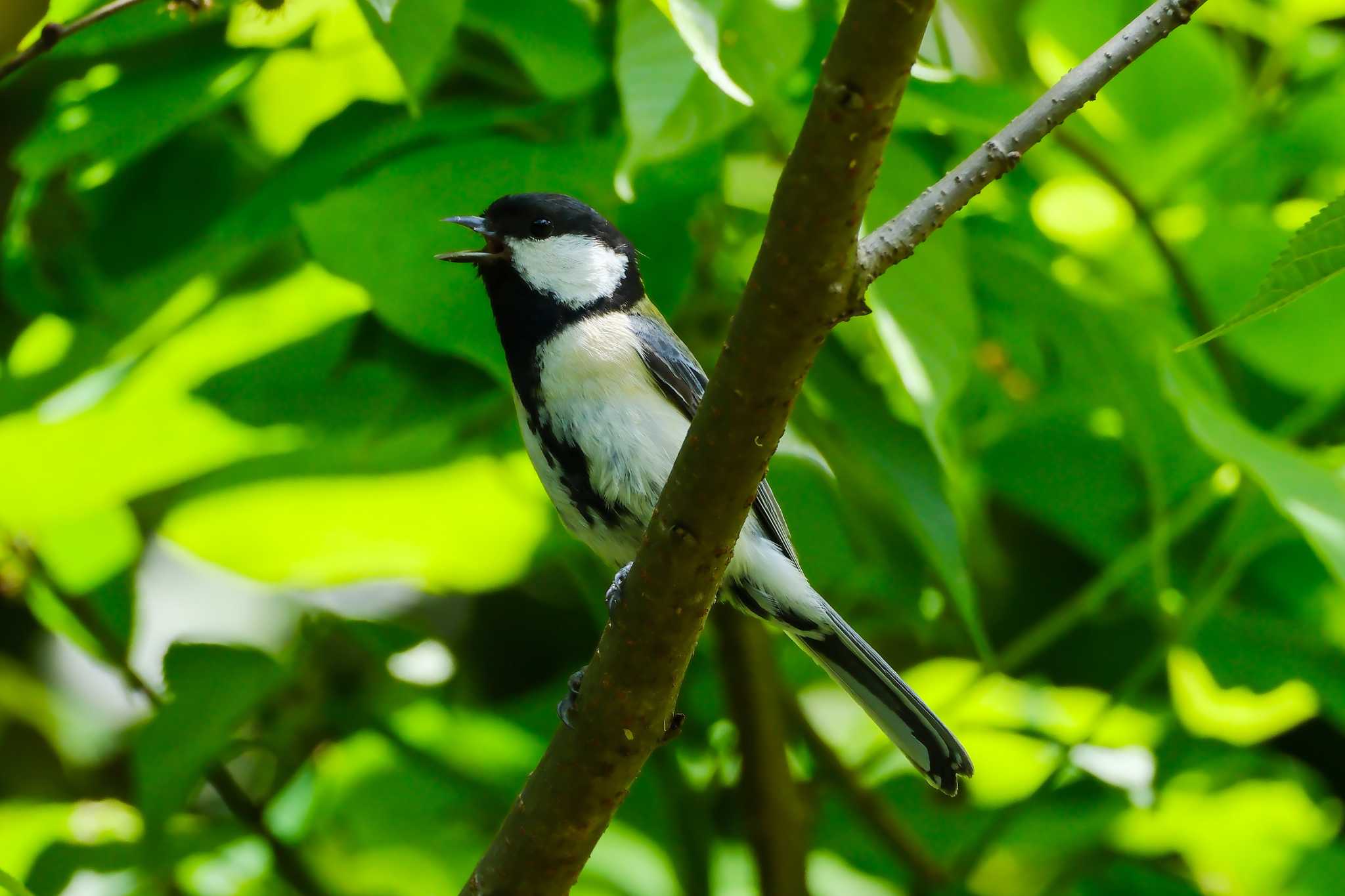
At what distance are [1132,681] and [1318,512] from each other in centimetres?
63

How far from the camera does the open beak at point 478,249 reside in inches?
67.4

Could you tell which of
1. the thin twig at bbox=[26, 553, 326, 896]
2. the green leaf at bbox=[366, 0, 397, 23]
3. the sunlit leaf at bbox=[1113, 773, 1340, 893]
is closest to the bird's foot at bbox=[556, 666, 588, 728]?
the green leaf at bbox=[366, 0, 397, 23]

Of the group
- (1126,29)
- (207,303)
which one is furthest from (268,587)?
(1126,29)

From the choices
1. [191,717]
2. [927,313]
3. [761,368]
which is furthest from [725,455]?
[191,717]

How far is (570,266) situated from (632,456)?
A: 43 centimetres

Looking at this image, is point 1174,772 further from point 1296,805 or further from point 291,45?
point 291,45

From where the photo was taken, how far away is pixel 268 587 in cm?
263

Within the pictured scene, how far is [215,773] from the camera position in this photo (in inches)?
83.0

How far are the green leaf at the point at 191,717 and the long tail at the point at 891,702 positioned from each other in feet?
2.59

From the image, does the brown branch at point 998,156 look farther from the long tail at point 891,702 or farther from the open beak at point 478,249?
the long tail at point 891,702

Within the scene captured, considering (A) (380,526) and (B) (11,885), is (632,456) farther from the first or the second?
(B) (11,885)

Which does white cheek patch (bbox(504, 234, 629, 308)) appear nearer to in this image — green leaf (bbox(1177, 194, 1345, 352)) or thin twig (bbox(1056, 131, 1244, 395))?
thin twig (bbox(1056, 131, 1244, 395))

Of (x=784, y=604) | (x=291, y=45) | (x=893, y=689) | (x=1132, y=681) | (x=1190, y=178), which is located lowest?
(x=1132, y=681)

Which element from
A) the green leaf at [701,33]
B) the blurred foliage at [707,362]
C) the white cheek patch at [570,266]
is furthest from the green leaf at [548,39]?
the green leaf at [701,33]
